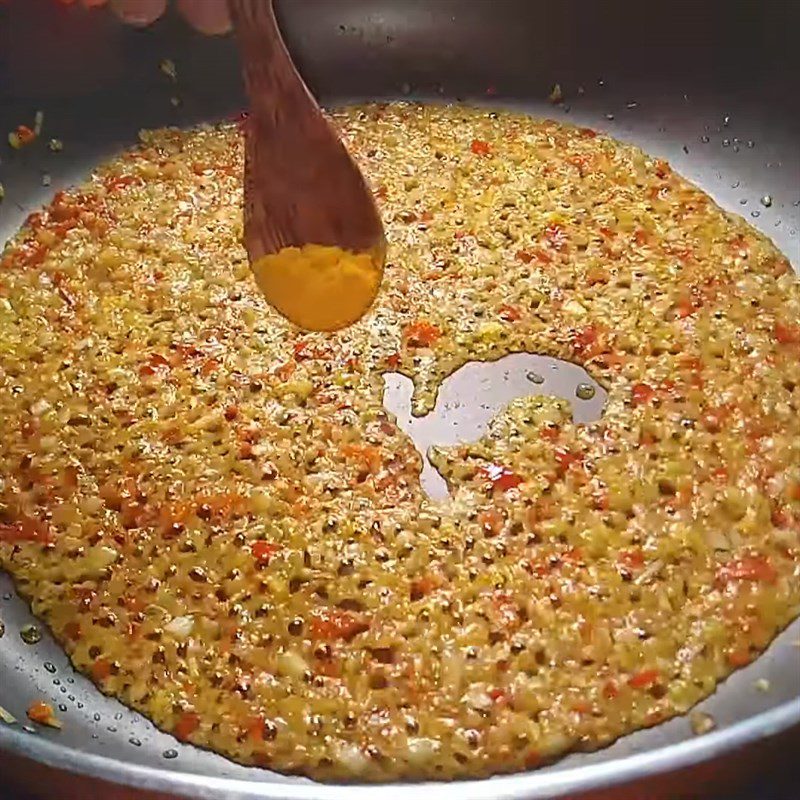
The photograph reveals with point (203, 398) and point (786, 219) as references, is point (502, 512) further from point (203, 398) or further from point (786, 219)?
point (786, 219)

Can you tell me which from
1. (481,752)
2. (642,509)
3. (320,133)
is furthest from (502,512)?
(320,133)

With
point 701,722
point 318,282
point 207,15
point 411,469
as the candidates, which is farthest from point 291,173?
point 701,722

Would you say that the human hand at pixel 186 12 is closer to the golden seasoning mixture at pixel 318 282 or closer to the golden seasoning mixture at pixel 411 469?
the golden seasoning mixture at pixel 411 469

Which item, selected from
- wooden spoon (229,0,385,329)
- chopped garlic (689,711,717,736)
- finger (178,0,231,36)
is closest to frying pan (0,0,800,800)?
finger (178,0,231,36)

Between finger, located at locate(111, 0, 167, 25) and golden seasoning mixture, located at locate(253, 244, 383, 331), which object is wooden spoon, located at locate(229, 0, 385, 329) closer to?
golden seasoning mixture, located at locate(253, 244, 383, 331)

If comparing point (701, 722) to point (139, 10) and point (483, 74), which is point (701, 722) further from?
point (139, 10)
